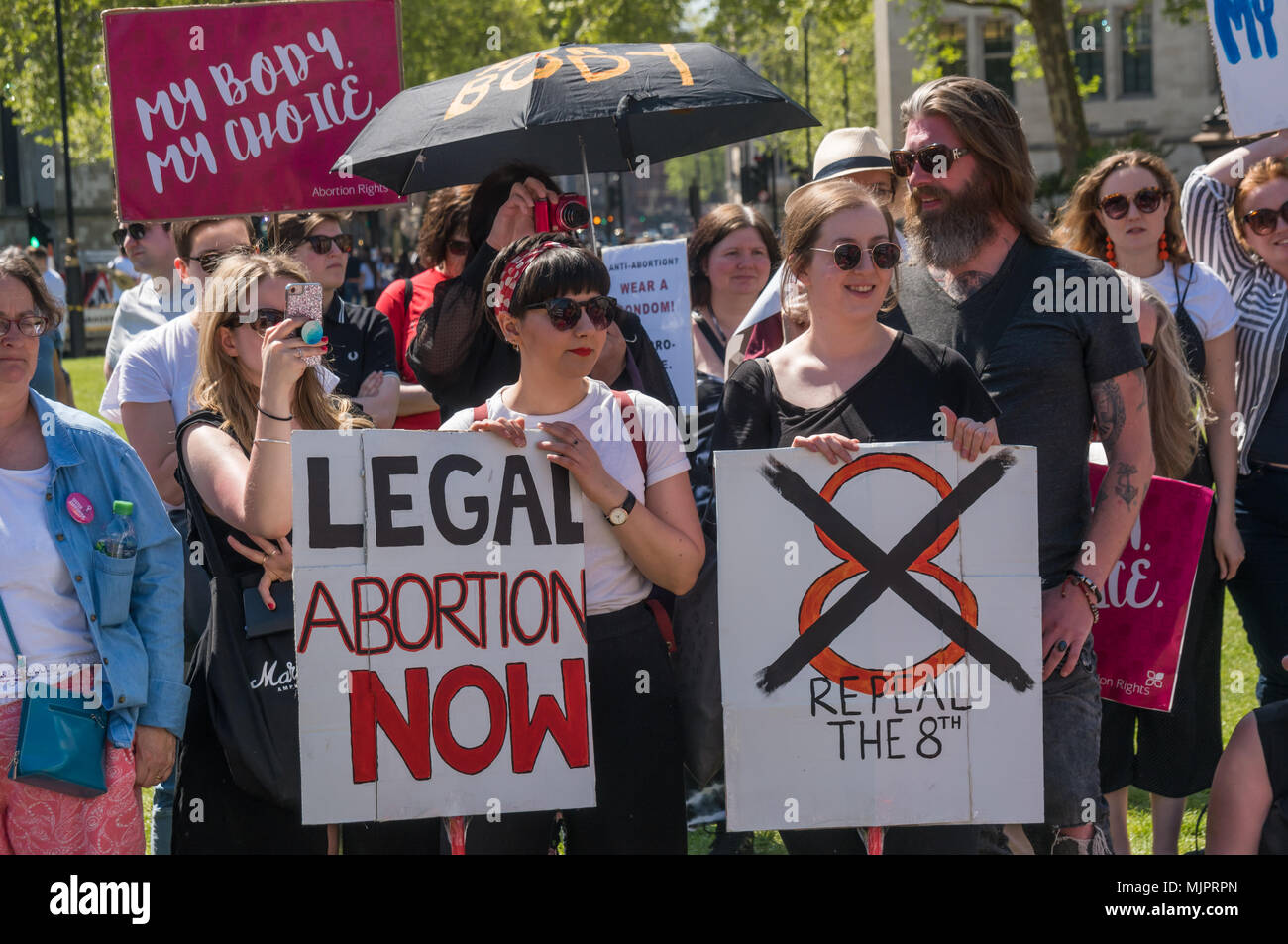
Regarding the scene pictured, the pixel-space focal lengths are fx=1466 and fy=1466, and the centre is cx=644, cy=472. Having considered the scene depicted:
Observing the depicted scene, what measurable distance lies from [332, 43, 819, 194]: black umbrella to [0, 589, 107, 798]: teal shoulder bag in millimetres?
2047

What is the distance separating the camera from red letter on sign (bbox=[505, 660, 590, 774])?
329cm

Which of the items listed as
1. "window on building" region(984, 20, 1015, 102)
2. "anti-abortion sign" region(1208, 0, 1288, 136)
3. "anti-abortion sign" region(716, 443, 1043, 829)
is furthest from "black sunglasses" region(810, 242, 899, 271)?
"window on building" region(984, 20, 1015, 102)

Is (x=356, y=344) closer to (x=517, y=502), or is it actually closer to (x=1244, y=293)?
(x=517, y=502)

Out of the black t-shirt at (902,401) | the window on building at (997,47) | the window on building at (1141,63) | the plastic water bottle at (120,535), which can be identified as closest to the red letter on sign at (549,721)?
the black t-shirt at (902,401)

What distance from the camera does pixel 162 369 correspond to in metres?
4.48

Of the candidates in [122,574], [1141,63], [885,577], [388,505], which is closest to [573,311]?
[388,505]

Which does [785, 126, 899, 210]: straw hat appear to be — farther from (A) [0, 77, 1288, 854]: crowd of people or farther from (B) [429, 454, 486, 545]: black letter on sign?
(B) [429, 454, 486, 545]: black letter on sign

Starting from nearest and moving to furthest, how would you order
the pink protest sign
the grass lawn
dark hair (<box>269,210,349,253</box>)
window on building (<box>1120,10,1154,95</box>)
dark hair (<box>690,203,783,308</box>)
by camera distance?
1. the pink protest sign
2. the grass lawn
3. dark hair (<box>269,210,349,253</box>)
4. dark hair (<box>690,203,783,308</box>)
5. window on building (<box>1120,10,1154,95</box>)

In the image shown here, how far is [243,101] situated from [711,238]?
184cm

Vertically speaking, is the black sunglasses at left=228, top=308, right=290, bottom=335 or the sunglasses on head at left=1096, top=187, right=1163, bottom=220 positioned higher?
the sunglasses on head at left=1096, top=187, right=1163, bottom=220

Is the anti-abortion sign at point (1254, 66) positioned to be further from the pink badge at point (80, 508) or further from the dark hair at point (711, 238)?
the pink badge at point (80, 508)

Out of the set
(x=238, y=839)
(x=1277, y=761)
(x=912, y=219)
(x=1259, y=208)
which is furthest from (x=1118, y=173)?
(x=238, y=839)

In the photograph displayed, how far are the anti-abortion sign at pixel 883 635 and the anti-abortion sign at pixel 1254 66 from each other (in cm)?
210
